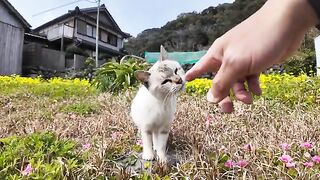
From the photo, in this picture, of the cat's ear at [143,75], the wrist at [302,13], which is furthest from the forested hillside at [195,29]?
the wrist at [302,13]

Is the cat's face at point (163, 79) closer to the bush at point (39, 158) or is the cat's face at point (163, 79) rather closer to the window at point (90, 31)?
the bush at point (39, 158)

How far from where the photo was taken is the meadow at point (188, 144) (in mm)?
2129

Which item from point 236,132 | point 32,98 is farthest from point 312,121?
point 32,98

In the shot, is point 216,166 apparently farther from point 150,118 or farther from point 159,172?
point 150,118

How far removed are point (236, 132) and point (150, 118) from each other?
1145 millimetres

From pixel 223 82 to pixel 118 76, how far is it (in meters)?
6.21

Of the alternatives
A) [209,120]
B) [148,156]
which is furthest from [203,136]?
[148,156]

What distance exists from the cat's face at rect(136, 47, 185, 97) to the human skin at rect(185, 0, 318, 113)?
1357mm

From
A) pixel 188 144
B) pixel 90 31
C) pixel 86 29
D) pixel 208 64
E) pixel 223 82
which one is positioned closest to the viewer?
pixel 223 82

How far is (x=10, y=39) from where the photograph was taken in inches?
805

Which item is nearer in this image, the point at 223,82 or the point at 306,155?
the point at 223,82

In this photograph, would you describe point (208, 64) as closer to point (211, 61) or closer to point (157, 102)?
point (211, 61)

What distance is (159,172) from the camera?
7.27 ft

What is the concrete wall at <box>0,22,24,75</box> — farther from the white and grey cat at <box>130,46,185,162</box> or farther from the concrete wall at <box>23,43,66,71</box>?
the white and grey cat at <box>130,46,185,162</box>
